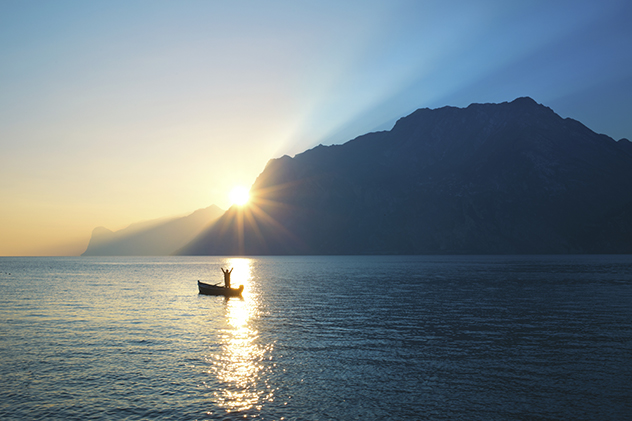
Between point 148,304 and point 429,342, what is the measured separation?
134ft

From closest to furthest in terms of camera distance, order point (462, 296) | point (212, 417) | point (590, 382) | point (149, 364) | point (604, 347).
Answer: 1. point (212, 417)
2. point (590, 382)
3. point (149, 364)
4. point (604, 347)
5. point (462, 296)

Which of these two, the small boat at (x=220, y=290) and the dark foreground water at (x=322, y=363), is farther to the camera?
the small boat at (x=220, y=290)

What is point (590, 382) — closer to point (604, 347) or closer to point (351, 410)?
point (604, 347)

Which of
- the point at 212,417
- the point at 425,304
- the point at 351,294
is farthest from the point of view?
the point at 351,294

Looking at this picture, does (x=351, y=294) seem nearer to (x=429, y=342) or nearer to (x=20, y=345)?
(x=429, y=342)

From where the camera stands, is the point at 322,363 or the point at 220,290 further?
the point at 220,290

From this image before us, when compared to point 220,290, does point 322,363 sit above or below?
below

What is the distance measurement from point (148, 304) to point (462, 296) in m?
46.0

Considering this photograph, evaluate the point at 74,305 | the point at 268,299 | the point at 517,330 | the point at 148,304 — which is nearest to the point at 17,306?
the point at 74,305

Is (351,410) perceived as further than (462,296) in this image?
No

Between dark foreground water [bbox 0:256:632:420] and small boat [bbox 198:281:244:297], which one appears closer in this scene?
dark foreground water [bbox 0:256:632:420]

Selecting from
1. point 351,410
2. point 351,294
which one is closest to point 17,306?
point 351,294

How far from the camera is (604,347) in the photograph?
2797cm

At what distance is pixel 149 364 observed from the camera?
24.9 meters
